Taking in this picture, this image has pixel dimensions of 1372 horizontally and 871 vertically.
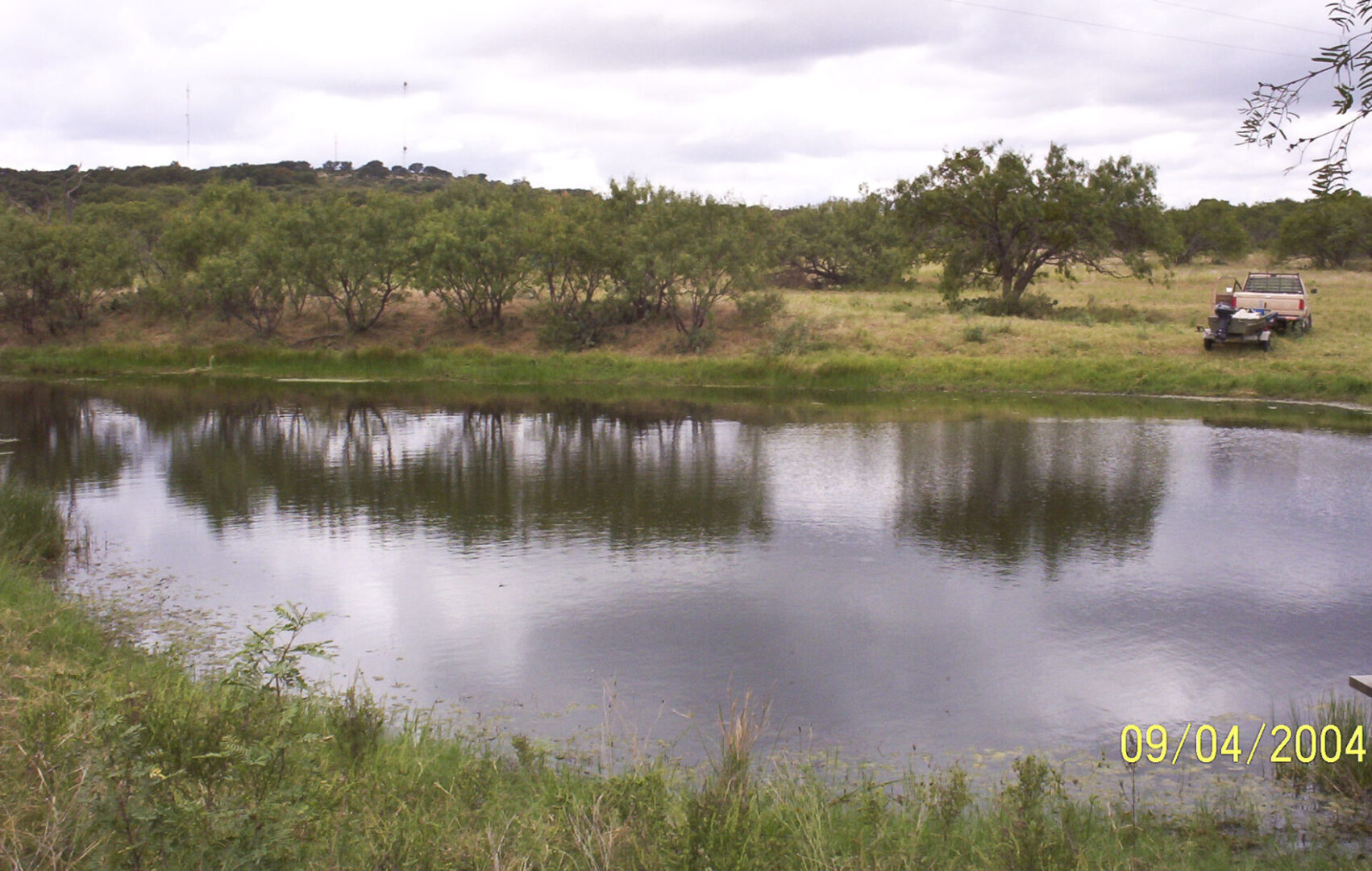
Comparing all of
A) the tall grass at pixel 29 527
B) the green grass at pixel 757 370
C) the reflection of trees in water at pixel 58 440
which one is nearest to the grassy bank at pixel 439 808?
the tall grass at pixel 29 527

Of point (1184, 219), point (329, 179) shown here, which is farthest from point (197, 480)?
point (329, 179)

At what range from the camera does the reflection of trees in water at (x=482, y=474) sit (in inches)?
561

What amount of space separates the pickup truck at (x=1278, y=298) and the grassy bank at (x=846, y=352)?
2.06 feet

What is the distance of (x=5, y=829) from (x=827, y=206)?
4760cm

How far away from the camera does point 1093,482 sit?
1639 centimetres

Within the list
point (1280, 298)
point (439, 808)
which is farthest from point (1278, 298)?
point (439, 808)

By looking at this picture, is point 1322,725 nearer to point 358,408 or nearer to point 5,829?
point 5,829

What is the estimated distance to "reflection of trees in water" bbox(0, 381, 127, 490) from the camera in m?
17.5

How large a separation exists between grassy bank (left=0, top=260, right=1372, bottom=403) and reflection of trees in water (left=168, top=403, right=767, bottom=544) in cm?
795
